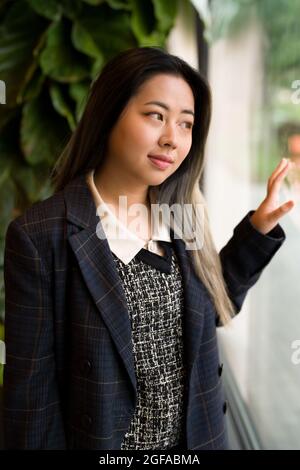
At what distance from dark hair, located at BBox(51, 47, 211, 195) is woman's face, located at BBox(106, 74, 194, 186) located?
17 millimetres

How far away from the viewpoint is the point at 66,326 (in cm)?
91

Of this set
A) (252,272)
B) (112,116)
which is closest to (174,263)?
(252,272)

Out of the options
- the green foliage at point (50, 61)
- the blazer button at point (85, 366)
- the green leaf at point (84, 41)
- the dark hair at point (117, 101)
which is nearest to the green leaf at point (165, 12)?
the green foliage at point (50, 61)

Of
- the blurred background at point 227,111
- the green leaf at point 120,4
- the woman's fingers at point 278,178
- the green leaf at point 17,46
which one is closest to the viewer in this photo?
the woman's fingers at point 278,178

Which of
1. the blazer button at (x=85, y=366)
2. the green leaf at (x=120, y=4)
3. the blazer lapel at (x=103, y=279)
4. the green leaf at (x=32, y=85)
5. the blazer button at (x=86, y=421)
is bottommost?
the blazer button at (x=86, y=421)

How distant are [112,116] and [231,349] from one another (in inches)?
47.5

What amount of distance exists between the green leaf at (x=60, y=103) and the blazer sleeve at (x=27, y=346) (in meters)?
0.75

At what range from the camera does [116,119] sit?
2.92ft

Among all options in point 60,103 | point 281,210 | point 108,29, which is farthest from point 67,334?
point 108,29

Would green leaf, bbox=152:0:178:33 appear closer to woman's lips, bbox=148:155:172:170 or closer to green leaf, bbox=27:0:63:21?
green leaf, bbox=27:0:63:21

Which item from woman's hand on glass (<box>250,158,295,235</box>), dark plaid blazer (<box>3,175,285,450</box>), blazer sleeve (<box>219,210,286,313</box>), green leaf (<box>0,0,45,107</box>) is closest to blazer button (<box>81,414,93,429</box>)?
dark plaid blazer (<box>3,175,285,450</box>)

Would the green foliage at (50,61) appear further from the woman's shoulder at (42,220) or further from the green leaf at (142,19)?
the woman's shoulder at (42,220)

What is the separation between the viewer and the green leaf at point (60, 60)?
5.01 feet
